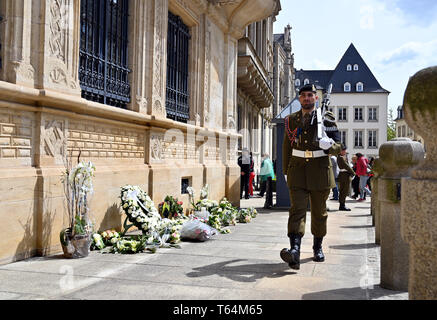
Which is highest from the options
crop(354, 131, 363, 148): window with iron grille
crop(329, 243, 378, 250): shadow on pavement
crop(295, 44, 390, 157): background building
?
crop(295, 44, 390, 157): background building

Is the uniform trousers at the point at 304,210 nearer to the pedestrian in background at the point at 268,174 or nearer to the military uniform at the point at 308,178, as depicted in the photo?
the military uniform at the point at 308,178

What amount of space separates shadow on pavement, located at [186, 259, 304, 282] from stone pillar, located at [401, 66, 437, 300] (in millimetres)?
2449

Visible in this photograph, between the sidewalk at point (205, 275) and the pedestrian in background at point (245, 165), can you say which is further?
the pedestrian in background at point (245, 165)

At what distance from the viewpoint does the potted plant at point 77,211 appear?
546 cm

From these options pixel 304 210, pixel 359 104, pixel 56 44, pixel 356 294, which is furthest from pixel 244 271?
pixel 359 104

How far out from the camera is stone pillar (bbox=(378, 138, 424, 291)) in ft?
13.6

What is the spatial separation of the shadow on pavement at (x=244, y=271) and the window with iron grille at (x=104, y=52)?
11.3 feet

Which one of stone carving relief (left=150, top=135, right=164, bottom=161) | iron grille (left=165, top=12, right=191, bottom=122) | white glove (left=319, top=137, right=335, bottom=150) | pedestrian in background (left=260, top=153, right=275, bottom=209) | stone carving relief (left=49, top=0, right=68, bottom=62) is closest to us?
white glove (left=319, top=137, right=335, bottom=150)

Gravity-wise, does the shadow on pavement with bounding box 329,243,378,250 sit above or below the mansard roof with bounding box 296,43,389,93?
below

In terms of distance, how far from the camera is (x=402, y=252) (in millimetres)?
4148

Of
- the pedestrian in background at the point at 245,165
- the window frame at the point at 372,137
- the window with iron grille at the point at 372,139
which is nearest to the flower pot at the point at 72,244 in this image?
the pedestrian in background at the point at 245,165

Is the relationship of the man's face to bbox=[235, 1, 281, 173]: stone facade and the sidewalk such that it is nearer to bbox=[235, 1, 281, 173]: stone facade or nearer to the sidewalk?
the sidewalk

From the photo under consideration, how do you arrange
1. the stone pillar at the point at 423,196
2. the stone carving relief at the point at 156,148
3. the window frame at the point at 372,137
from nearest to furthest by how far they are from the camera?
the stone pillar at the point at 423,196, the stone carving relief at the point at 156,148, the window frame at the point at 372,137

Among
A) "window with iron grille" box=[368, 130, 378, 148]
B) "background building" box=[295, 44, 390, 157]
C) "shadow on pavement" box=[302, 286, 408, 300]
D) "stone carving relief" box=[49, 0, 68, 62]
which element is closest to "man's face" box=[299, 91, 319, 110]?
"shadow on pavement" box=[302, 286, 408, 300]
